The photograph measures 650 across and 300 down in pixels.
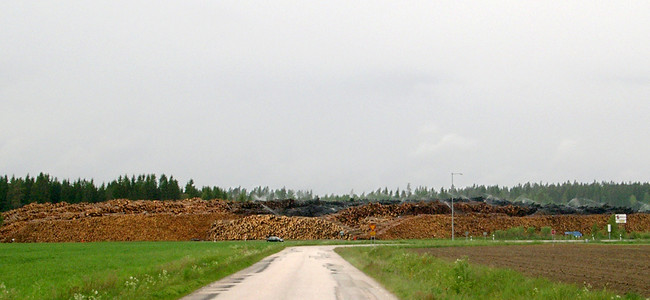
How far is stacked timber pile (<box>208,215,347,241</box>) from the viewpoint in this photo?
88938 mm

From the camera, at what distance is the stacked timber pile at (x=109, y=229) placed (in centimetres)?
8319

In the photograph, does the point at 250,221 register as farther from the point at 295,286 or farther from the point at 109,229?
the point at 295,286

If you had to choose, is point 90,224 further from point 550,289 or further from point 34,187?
point 550,289

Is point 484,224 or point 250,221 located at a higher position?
point 250,221

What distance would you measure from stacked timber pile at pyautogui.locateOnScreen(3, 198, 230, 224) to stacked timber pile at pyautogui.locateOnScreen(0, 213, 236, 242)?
377cm

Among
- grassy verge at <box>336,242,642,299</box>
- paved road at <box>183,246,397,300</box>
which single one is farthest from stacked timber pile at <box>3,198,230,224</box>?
grassy verge at <box>336,242,642,299</box>

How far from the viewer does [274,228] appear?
9031cm

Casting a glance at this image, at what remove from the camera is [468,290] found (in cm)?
1997

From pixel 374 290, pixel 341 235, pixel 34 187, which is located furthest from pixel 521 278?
pixel 34 187

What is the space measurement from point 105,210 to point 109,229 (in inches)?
361

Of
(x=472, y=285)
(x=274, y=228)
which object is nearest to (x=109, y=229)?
(x=274, y=228)

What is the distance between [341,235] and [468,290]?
67.0 meters

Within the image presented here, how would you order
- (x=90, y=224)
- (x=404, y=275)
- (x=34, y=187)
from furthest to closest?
(x=34, y=187) < (x=90, y=224) < (x=404, y=275)

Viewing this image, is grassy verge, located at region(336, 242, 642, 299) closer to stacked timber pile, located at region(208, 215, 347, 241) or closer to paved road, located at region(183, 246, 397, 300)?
paved road, located at region(183, 246, 397, 300)
